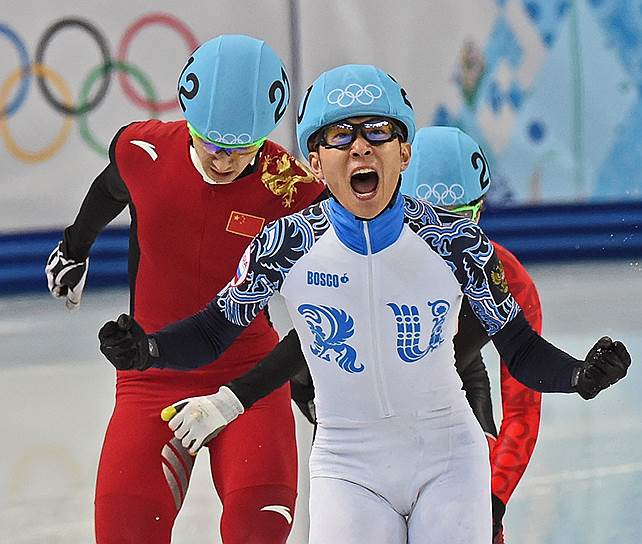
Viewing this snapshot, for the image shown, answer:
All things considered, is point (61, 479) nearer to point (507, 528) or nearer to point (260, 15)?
point (507, 528)

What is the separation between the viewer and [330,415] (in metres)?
2.90

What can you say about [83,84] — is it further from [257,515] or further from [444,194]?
[257,515]

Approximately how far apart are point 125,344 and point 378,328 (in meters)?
0.51

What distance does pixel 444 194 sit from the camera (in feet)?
11.3

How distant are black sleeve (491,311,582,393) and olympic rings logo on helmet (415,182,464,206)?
65 cm

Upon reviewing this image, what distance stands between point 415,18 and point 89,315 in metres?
3.00

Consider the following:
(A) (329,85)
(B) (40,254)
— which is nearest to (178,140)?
(A) (329,85)

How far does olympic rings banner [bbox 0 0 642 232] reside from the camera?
8391mm

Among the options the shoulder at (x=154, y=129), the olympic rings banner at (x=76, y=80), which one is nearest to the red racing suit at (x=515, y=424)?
the shoulder at (x=154, y=129)

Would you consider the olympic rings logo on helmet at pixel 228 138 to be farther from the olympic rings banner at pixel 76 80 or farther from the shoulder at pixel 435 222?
the olympic rings banner at pixel 76 80

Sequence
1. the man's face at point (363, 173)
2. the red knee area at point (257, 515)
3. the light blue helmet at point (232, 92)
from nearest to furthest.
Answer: the man's face at point (363, 173)
the red knee area at point (257, 515)
the light blue helmet at point (232, 92)

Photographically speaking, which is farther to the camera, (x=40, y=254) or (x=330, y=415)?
(x=40, y=254)

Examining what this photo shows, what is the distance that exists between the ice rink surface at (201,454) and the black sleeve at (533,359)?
1575 mm

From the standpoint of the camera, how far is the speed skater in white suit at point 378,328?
108 inches
